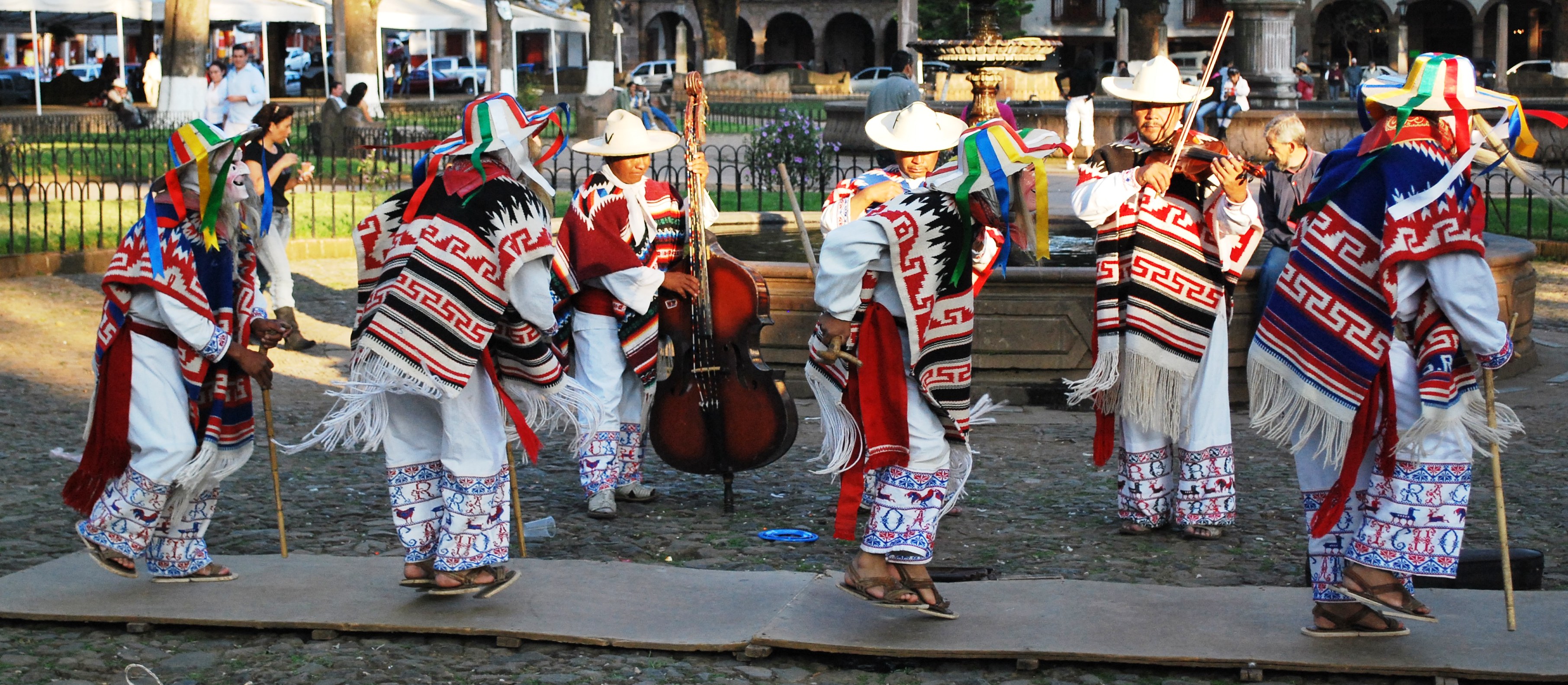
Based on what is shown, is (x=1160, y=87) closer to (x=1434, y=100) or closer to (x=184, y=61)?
(x=1434, y=100)

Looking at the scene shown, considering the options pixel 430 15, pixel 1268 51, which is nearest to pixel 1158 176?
pixel 1268 51

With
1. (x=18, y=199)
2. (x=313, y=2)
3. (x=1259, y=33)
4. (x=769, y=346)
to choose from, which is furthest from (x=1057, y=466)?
(x=313, y=2)

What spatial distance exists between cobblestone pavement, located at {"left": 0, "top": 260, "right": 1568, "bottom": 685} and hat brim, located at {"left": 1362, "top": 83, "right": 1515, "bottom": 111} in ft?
4.93

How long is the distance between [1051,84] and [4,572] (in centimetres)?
2843

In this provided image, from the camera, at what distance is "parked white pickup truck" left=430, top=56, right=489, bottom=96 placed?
45.7 m

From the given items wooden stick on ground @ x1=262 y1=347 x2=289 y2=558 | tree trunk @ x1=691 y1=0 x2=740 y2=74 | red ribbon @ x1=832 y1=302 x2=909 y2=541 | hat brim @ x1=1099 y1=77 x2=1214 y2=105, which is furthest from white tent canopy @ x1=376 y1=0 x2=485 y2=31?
red ribbon @ x1=832 y1=302 x2=909 y2=541

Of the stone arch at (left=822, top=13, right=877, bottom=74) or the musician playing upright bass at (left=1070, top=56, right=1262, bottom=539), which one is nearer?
the musician playing upright bass at (left=1070, top=56, right=1262, bottom=539)

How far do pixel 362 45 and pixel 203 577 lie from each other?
2546 centimetres

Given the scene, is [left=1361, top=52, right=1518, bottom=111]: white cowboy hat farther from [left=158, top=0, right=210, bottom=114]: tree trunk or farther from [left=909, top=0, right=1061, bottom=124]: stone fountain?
[left=158, top=0, right=210, bottom=114]: tree trunk

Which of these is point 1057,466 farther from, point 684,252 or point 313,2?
point 313,2

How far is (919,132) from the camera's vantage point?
509cm

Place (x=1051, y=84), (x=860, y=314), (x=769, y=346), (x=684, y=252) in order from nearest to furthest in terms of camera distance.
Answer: (x=860, y=314) < (x=684, y=252) < (x=769, y=346) < (x=1051, y=84)

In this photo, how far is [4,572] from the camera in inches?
219

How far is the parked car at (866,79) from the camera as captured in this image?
46.3 meters
